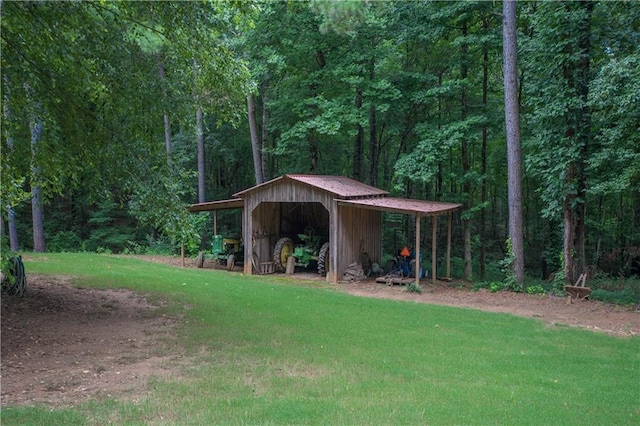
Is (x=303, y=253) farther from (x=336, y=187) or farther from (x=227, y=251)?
(x=227, y=251)

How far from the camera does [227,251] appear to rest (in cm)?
1870

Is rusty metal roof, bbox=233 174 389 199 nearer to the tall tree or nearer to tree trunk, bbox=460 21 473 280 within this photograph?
tree trunk, bbox=460 21 473 280

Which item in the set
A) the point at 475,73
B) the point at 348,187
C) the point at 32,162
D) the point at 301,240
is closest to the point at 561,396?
the point at 32,162

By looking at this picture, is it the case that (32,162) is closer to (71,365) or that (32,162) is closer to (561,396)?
(71,365)

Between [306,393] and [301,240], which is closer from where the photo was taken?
[306,393]

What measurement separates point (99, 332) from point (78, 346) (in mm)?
826

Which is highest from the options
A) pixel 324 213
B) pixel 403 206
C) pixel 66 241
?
pixel 403 206

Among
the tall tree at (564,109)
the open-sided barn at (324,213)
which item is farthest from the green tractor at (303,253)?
the tall tree at (564,109)

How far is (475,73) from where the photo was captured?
20.1 meters

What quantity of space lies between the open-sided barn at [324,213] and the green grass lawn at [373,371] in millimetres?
4205

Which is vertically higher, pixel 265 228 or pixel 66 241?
pixel 265 228

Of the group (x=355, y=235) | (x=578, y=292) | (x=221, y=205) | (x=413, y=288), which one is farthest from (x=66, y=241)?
(x=578, y=292)

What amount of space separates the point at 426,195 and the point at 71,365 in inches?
872

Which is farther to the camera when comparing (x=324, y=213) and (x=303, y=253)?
(x=324, y=213)
